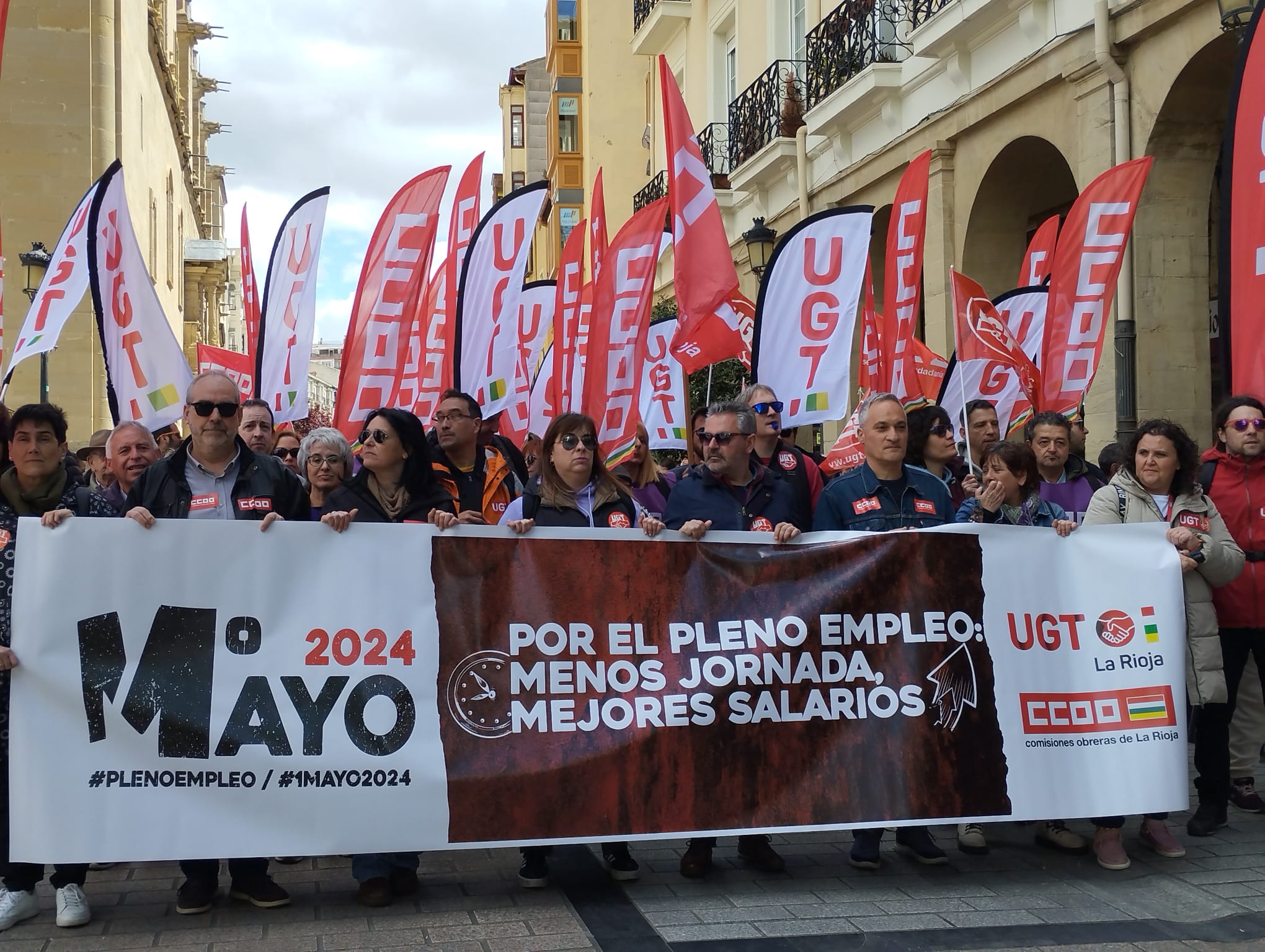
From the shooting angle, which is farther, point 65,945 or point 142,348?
point 142,348

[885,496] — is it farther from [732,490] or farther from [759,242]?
[759,242]

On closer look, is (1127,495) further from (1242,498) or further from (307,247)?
(307,247)

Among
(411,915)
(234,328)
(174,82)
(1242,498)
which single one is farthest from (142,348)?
(234,328)

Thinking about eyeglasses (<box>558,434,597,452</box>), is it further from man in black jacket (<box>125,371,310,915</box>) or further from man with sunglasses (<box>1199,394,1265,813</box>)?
man with sunglasses (<box>1199,394,1265,813</box>)

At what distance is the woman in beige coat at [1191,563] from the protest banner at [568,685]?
21 cm

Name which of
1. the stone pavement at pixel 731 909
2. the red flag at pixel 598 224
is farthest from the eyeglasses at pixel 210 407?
the red flag at pixel 598 224

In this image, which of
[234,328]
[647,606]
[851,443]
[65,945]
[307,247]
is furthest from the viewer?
[234,328]

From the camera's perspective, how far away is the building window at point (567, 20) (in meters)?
46.3

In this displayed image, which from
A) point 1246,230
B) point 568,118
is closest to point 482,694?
point 1246,230

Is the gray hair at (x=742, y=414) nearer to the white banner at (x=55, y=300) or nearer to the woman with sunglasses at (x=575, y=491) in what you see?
the woman with sunglasses at (x=575, y=491)

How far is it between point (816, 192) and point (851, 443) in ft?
36.3

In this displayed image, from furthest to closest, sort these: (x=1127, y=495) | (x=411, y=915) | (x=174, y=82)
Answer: (x=174, y=82) → (x=1127, y=495) → (x=411, y=915)

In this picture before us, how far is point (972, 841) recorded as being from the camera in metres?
5.81

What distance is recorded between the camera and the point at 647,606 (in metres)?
5.44
